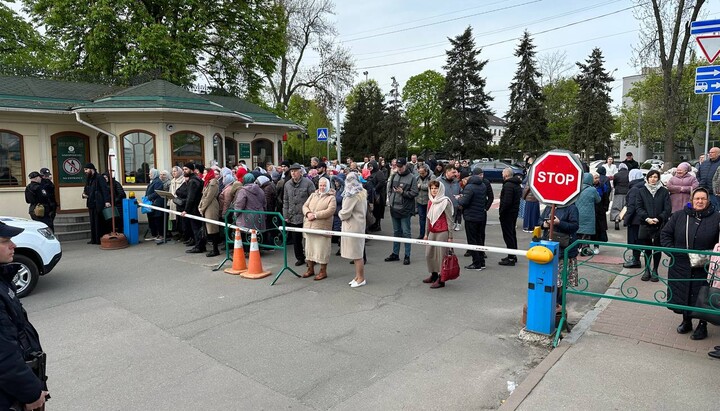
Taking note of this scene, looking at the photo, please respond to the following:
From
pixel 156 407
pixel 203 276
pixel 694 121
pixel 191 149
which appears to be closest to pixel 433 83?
pixel 694 121

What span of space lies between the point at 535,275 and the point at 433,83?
205ft

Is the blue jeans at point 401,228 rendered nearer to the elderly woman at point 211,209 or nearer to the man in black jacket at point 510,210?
the man in black jacket at point 510,210

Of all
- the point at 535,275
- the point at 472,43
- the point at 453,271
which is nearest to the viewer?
→ the point at 535,275

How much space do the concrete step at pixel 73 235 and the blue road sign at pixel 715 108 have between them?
14629 millimetres

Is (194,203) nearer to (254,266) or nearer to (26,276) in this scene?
(254,266)

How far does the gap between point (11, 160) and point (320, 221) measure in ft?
35.6

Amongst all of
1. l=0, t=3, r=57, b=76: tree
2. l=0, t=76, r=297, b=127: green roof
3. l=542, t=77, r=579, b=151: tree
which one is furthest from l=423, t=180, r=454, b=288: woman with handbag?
l=542, t=77, r=579, b=151: tree

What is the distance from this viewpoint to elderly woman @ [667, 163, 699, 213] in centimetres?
820

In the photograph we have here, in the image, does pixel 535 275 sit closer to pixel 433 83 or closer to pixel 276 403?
pixel 276 403

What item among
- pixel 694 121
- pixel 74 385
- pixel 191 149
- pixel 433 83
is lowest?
pixel 74 385

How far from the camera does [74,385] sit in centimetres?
441

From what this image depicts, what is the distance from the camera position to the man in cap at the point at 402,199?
31.0 ft

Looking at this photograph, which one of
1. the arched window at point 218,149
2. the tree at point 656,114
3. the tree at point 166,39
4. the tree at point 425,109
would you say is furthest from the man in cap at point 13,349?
the tree at point 425,109

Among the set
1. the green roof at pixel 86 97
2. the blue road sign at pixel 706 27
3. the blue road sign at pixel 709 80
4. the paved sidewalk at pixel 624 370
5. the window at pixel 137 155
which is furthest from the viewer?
the window at pixel 137 155
